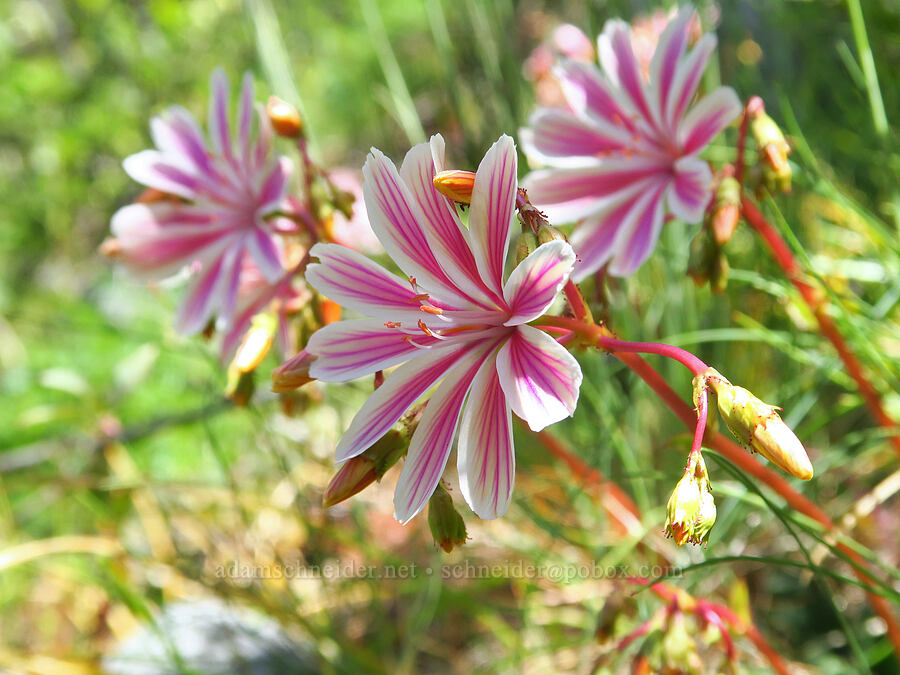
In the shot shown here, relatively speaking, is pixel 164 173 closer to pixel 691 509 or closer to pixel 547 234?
pixel 547 234

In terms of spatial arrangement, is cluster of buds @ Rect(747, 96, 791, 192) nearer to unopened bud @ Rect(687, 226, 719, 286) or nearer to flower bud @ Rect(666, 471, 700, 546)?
unopened bud @ Rect(687, 226, 719, 286)

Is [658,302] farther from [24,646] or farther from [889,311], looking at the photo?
[24,646]

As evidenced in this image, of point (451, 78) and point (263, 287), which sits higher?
point (451, 78)

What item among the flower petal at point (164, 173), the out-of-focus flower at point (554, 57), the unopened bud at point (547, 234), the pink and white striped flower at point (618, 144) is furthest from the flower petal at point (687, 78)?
the out-of-focus flower at point (554, 57)

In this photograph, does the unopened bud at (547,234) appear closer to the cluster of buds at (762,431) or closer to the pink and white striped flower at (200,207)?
the cluster of buds at (762,431)

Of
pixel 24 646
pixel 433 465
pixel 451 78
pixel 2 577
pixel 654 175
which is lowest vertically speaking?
pixel 24 646

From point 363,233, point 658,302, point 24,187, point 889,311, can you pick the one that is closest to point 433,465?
point 889,311
